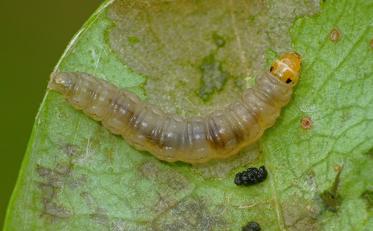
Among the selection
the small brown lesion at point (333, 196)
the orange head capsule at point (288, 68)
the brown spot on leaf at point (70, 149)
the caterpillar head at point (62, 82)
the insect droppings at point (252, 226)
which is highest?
the orange head capsule at point (288, 68)

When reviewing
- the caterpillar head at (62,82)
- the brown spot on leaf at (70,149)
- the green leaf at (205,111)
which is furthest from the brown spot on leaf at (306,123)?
the caterpillar head at (62,82)

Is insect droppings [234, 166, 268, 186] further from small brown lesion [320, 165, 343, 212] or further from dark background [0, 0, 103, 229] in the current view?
dark background [0, 0, 103, 229]

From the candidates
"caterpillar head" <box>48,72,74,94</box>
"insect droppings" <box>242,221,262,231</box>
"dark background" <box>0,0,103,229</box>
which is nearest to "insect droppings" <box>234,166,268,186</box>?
"insect droppings" <box>242,221,262,231</box>

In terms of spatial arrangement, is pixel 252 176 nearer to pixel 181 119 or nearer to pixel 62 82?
pixel 181 119

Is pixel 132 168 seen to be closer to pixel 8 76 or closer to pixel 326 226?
pixel 326 226

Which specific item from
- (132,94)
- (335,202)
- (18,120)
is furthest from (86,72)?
(335,202)

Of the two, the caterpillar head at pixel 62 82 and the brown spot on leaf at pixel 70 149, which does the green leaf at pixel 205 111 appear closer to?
the brown spot on leaf at pixel 70 149

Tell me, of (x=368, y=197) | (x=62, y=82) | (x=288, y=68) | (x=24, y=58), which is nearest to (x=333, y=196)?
(x=368, y=197)
